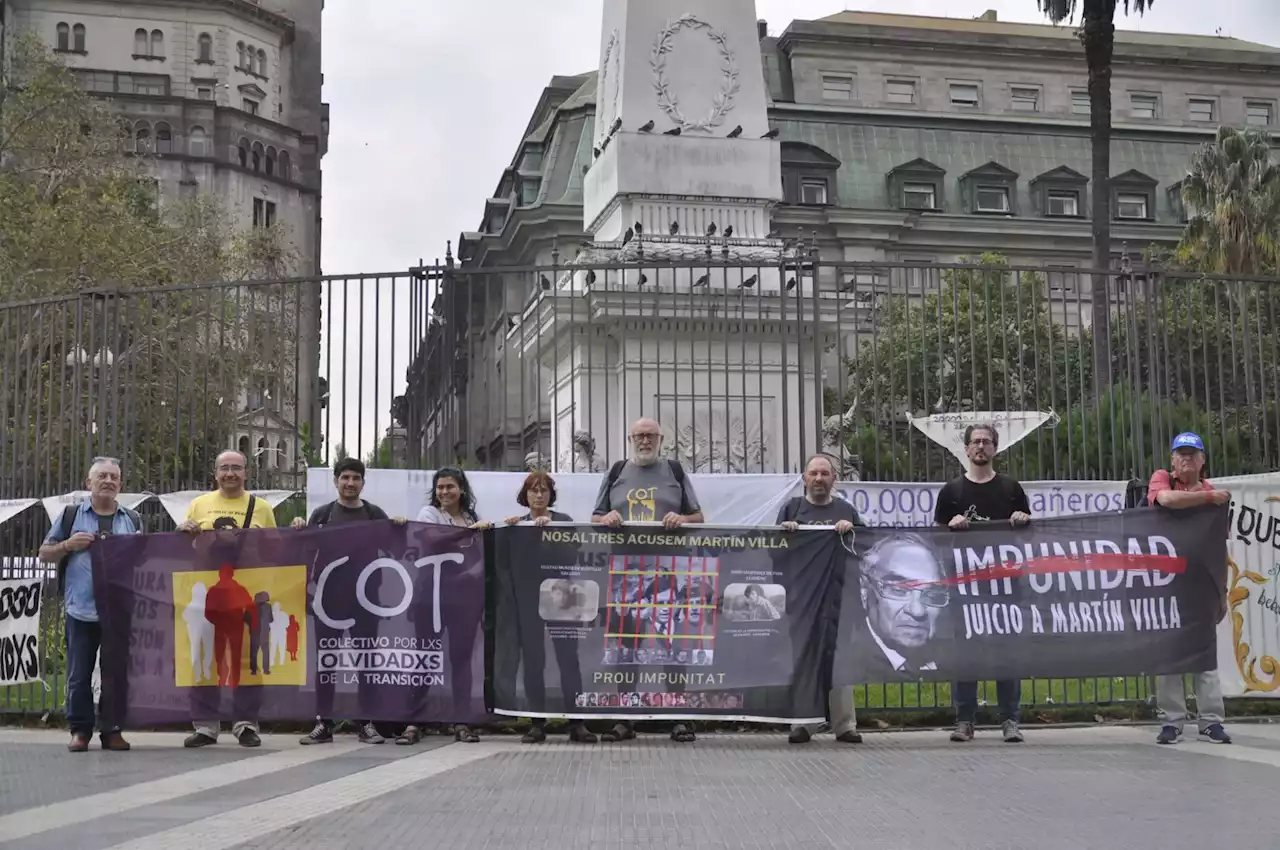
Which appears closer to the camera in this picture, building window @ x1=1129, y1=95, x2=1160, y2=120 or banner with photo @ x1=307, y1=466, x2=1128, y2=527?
banner with photo @ x1=307, y1=466, x2=1128, y2=527

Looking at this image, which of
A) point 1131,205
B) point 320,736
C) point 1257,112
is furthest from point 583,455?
point 1257,112

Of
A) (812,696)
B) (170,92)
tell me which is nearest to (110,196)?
(812,696)

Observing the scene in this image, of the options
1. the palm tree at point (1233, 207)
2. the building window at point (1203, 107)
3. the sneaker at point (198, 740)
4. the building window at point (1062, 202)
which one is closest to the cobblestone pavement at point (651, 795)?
the sneaker at point (198, 740)

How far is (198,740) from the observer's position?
9.82 m

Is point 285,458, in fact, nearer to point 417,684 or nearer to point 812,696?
point 417,684

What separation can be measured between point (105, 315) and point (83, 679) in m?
3.17

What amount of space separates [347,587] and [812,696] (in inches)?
123

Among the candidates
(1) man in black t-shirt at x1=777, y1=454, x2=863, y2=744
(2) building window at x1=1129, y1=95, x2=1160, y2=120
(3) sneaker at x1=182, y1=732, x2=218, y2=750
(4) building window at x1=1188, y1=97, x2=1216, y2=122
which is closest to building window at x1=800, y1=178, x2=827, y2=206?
(2) building window at x1=1129, y1=95, x2=1160, y2=120

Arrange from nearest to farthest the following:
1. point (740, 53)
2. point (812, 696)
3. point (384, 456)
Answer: point (812, 696), point (384, 456), point (740, 53)

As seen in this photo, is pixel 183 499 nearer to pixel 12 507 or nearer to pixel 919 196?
pixel 12 507

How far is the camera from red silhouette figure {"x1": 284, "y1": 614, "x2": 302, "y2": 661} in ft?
32.6

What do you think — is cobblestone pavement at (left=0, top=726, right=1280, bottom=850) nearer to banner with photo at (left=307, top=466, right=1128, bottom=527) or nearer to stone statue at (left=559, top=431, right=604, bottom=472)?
banner with photo at (left=307, top=466, right=1128, bottom=527)

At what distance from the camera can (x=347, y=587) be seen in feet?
32.9

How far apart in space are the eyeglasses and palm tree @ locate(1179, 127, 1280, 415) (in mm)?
28168
